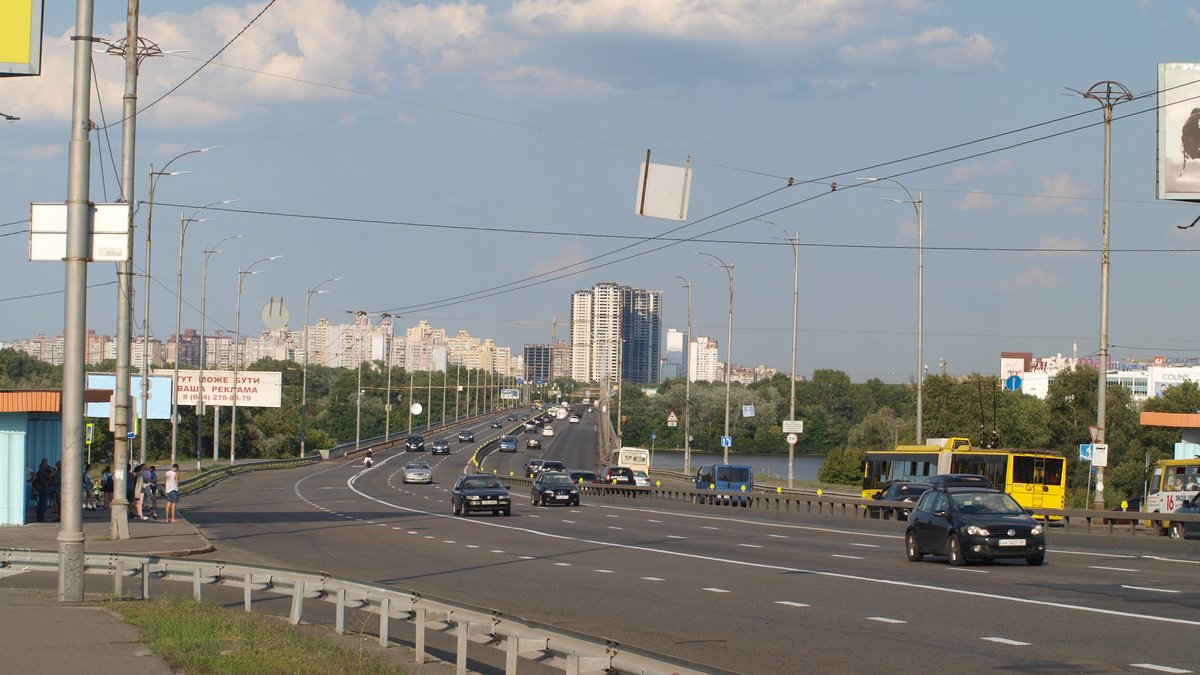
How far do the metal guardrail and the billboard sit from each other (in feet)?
116

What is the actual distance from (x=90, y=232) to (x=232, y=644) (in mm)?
5681

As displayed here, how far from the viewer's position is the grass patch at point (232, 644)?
35.7ft

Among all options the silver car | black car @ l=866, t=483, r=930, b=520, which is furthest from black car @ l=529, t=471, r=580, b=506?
the silver car

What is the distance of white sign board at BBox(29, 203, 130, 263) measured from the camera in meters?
15.1

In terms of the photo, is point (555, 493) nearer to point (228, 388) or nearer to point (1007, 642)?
point (1007, 642)

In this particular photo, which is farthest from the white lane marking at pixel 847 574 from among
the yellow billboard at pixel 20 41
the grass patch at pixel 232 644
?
the yellow billboard at pixel 20 41

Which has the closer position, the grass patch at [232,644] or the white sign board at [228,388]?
the grass patch at [232,644]

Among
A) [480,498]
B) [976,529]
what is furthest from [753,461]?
[976,529]

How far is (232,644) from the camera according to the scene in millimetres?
12117

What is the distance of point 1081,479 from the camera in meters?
104

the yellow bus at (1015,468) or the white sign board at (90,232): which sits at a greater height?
the white sign board at (90,232)

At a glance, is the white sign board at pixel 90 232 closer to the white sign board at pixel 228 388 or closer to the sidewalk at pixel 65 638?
the sidewalk at pixel 65 638

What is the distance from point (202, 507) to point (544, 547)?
75.0 ft

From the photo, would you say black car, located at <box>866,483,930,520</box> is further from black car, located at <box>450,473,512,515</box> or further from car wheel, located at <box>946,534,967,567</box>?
car wheel, located at <box>946,534,967,567</box>
